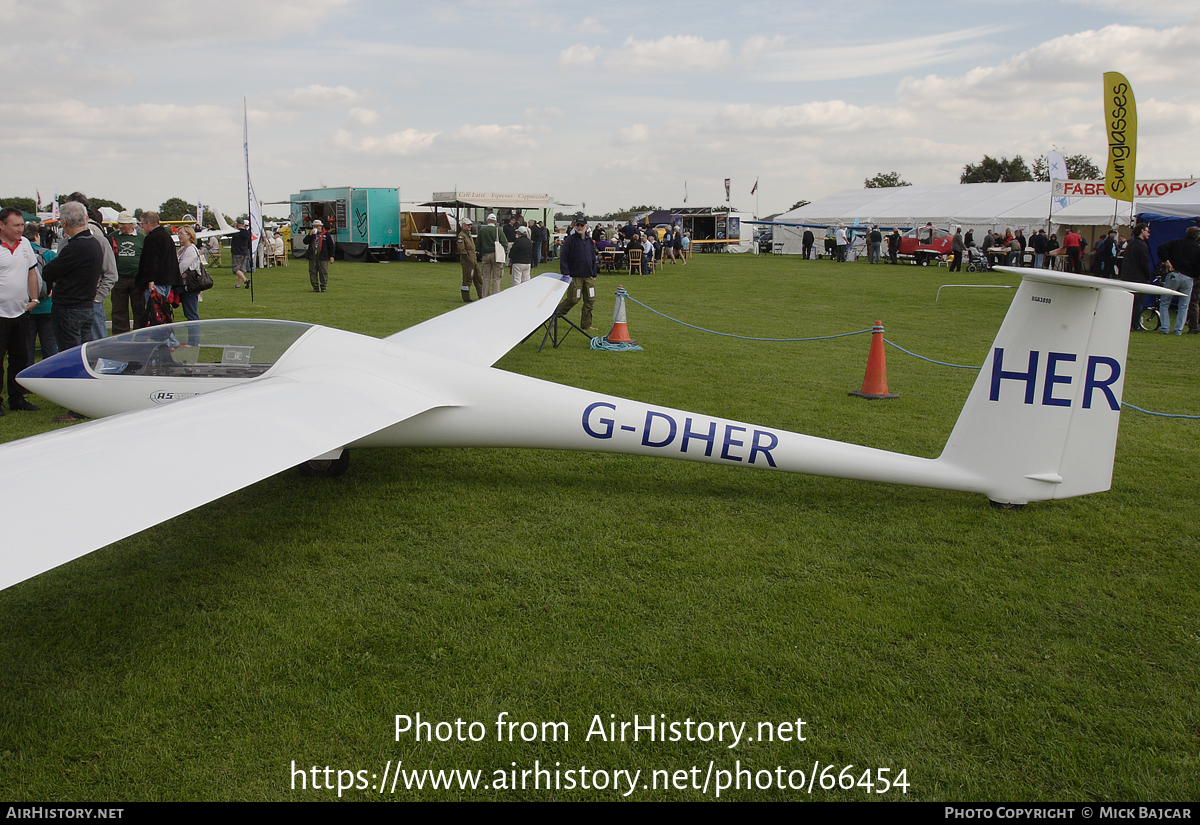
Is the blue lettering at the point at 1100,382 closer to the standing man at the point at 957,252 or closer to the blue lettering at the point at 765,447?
the blue lettering at the point at 765,447

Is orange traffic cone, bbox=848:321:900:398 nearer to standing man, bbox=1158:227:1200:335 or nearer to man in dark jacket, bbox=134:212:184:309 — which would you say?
man in dark jacket, bbox=134:212:184:309

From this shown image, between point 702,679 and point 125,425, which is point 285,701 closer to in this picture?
point 125,425

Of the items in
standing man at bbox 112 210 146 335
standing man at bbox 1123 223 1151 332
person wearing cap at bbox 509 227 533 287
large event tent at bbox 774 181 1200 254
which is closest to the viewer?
standing man at bbox 112 210 146 335

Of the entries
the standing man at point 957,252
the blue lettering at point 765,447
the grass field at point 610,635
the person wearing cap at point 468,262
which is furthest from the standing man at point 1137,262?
the standing man at point 957,252

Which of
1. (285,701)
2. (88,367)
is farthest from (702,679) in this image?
(88,367)

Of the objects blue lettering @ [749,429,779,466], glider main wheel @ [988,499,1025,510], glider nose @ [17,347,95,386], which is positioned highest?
glider nose @ [17,347,95,386]

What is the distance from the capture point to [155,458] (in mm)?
3336

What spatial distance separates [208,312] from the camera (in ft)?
51.4

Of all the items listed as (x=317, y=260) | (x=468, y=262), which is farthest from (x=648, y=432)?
(x=317, y=260)

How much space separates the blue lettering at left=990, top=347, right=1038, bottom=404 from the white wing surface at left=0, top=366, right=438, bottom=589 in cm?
376

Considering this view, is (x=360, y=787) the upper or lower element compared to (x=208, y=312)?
lower


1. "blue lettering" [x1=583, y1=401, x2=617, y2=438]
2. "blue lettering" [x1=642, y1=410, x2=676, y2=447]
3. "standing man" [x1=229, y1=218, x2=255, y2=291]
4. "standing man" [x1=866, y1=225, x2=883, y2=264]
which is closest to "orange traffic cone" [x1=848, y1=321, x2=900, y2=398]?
"blue lettering" [x1=642, y1=410, x2=676, y2=447]

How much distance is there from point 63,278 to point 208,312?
887 cm

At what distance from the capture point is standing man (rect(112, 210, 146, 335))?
8961 mm
